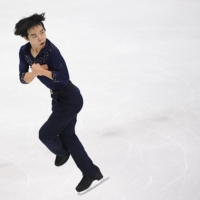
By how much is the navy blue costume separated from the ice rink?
0.91 meters

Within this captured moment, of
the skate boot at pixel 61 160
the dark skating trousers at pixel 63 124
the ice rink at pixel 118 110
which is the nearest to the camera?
the dark skating trousers at pixel 63 124

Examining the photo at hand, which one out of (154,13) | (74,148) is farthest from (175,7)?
(74,148)

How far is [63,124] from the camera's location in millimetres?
3391

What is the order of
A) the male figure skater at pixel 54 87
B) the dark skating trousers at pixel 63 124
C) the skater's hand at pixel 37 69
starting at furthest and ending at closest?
the dark skating trousers at pixel 63 124, the male figure skater at pixel 54 87, the skater's hand at pixel 37 69

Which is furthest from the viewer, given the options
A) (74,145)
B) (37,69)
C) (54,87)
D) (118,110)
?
(118,110)

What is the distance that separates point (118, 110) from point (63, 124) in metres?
2.40

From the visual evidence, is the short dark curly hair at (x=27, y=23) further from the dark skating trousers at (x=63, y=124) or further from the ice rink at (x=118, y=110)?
the ice rink at (x=118, y=110)

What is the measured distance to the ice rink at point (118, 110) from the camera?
14.8 feet

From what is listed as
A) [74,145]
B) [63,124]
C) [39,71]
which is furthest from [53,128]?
[39,71]

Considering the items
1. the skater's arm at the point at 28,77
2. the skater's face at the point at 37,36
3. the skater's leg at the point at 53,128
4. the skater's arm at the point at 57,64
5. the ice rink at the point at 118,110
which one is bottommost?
the ice rink at the point at 118,110

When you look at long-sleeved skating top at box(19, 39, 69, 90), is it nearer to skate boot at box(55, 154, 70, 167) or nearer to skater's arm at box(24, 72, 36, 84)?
skater's arm at box(24, 72, 36, 84)

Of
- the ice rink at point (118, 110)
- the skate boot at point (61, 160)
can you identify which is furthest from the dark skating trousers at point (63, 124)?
the ice rink at point (118, 110)

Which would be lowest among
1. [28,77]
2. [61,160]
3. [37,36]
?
[61,160]

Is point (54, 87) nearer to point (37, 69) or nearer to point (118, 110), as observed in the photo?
point (37, 69)
